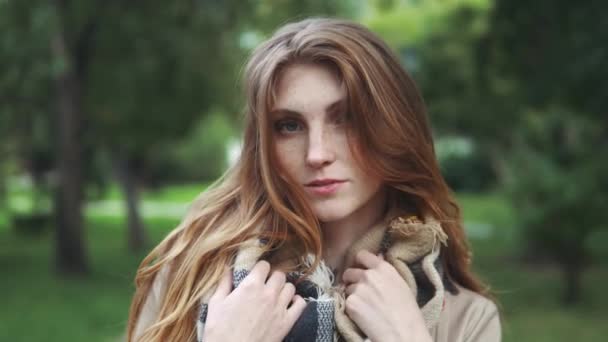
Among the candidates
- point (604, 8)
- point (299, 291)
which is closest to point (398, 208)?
point (299, 291)

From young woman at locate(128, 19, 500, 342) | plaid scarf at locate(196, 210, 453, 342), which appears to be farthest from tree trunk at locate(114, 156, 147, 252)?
plaid scarf at locate(196, 210, 453, 342)

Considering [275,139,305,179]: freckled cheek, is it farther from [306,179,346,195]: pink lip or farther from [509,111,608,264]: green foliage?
[509,111,608,264]: green foliage

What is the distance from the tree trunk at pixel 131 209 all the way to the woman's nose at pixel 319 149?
694 inches

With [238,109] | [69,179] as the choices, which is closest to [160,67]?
[69,179]

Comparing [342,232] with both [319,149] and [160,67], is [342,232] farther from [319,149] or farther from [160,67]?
[160,67]

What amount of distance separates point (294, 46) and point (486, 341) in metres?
1.00

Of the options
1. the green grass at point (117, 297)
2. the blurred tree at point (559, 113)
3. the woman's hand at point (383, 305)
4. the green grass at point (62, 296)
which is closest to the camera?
the woman's hand at point (383, 305)

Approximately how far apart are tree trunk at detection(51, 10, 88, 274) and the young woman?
12323 mm

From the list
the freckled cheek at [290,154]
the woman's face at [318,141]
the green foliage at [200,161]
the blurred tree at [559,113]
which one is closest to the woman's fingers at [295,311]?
the woman's face at [318,141]

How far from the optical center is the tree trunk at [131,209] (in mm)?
19203

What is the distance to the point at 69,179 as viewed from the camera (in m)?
14.2

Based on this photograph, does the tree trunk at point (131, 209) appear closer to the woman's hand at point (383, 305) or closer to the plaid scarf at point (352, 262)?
the plaid scarf at point (352, 262)

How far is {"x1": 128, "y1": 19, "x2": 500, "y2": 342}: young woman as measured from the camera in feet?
6.76

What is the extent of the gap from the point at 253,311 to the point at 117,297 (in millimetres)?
10375
